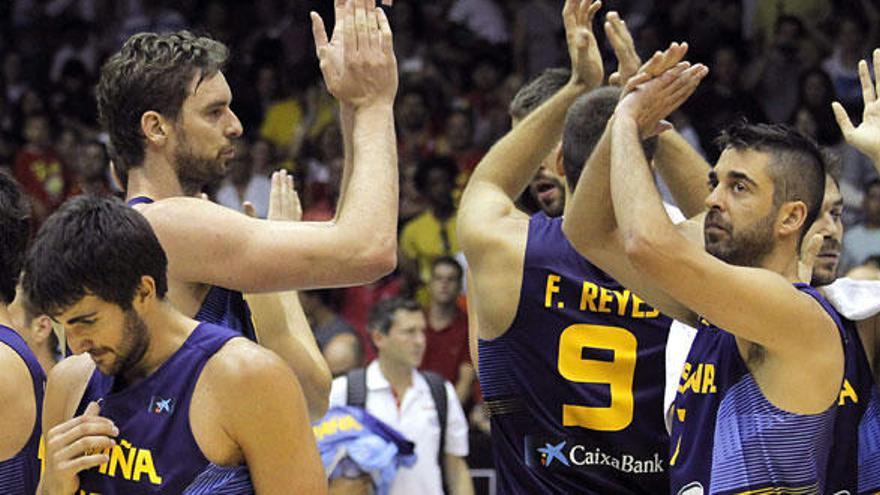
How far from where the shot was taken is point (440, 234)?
11.6 metres

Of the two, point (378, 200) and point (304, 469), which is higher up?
point (378, 200)

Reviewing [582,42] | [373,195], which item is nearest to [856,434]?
[373,195]

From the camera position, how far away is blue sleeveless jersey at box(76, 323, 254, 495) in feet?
11.6

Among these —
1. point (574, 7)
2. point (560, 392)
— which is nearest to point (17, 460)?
point (560, 392)

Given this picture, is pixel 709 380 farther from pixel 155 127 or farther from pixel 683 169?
pixel 155 127

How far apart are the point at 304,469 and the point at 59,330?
226cm

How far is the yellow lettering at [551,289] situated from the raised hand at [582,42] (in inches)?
28.9

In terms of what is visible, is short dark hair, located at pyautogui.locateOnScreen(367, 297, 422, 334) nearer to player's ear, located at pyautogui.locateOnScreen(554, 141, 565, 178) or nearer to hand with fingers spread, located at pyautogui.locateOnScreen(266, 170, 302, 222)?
player's ear, located at pyautogui.locateOnScreen(554, 141, 565, 178)

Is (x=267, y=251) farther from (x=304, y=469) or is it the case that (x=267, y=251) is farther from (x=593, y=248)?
(x=593, y=248)

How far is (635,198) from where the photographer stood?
4.31 m

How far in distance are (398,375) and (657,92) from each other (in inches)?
194

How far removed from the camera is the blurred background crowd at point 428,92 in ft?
37.5

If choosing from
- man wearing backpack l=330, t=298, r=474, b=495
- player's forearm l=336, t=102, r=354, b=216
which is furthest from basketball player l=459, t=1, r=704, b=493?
man wearing backpack l=330, t=298, r=474, b=495

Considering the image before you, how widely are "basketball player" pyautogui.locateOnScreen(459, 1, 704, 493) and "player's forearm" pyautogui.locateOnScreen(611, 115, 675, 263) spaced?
80 centimetres
